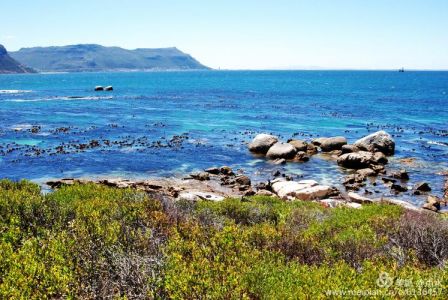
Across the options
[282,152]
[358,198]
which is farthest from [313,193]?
[282,152]

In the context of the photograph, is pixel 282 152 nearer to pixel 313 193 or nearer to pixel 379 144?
pixel 379 144

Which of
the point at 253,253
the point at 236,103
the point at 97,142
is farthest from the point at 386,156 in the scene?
the point at 236,103

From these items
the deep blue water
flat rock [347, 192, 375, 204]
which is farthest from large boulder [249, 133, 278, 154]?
flat rock [347, 192, 375, 204]

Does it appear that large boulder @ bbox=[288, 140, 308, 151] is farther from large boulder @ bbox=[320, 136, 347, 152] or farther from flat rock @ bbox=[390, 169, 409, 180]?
flat rock @ bbox=[390, 169, 409, 180]

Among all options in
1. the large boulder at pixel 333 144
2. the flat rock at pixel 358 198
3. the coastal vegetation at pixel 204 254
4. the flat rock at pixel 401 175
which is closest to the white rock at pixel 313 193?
the flat rock at pixel 358 198

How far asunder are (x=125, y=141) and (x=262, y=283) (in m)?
41.7

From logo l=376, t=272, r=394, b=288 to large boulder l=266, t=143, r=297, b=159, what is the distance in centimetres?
3276

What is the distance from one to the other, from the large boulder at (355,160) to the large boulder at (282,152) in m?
4.83

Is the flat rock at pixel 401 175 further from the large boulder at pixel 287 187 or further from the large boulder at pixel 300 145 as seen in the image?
the large boulder at pixel 300 145

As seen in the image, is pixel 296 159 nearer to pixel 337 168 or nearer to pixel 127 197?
pixel 337 168

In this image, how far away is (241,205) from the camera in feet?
60.3

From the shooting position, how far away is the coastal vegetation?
8273mm

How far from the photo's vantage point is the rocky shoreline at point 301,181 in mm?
28797

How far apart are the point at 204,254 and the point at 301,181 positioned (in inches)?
853
